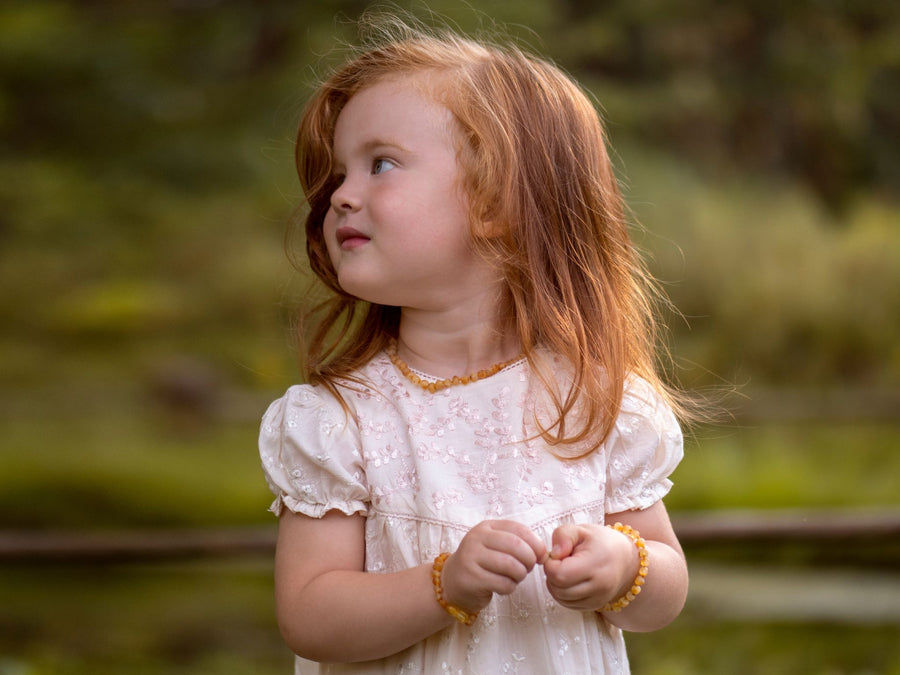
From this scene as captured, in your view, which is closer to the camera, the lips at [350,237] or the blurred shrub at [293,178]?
the lips at [350,237]

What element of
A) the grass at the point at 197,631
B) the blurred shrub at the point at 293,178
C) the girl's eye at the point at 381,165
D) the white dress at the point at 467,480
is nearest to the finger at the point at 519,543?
the white dress at the point at 467,480

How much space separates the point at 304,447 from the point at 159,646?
258cm

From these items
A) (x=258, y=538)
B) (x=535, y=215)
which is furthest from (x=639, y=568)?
(x=258, y=538)

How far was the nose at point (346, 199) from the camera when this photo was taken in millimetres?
1148

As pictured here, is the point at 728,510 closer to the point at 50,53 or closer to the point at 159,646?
the point at 159,646

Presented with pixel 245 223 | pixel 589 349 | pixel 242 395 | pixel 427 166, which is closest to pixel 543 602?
pixel 589 349

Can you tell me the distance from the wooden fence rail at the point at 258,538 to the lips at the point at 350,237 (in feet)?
6.93

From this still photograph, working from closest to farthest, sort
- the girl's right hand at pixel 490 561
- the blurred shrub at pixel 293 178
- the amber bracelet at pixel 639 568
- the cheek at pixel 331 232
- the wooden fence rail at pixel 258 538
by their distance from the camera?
the girl's right hand at pixel 490 561 < the amber bracelet at pixel 639 568 < the cheek at pixel 331 232 < the wooden fence rail at pixel 258 538 < the blurred shrub at pixel 293 178

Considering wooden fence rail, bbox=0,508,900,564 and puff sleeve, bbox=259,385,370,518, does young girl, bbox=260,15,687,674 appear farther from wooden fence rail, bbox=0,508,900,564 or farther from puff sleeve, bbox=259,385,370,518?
wooden fence rail, bbox=0,508,900,564

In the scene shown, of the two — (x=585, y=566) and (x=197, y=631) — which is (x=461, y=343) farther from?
(x=197, y=631)

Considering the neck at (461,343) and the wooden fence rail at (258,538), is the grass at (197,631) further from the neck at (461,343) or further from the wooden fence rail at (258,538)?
the neck at (461,343)

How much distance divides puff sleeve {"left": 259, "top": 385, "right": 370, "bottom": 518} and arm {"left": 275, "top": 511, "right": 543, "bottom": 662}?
20 millimetres

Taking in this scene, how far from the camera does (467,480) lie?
1.12 m

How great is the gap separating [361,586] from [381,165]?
1.55ft
